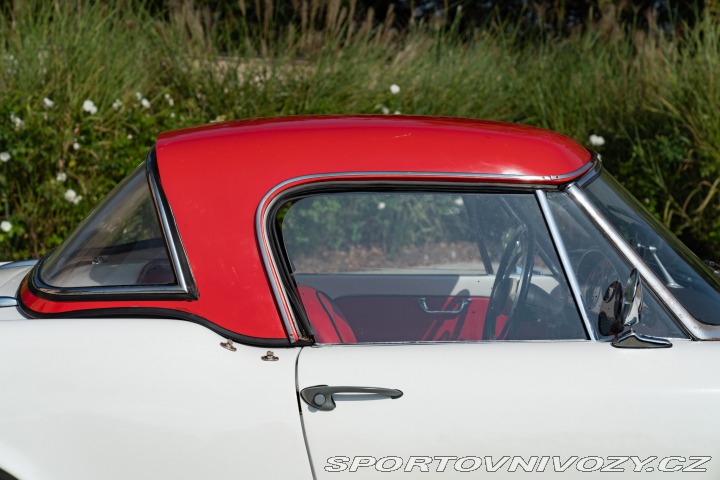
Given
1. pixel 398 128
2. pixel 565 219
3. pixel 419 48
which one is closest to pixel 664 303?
pixel 565 219

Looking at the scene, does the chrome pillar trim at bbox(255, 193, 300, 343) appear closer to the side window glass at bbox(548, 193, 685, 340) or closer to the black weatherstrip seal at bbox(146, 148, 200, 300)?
the black weatherstrip seal at bbox(146, 148, 200, 300)

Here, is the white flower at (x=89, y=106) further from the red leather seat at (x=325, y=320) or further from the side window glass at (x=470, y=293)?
the red leather seat at (x=325, y=320)

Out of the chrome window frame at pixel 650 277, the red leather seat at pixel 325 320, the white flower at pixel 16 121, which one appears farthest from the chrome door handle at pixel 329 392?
the white flower at pixel 16 121

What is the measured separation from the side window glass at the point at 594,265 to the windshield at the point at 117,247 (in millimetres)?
1054

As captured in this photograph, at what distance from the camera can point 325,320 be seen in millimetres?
2664

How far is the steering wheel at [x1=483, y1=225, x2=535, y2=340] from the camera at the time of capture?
2549mm

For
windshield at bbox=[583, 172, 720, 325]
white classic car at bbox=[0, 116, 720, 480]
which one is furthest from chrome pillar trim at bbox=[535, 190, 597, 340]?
windshield at bbox=[583, 172, 720, 325]

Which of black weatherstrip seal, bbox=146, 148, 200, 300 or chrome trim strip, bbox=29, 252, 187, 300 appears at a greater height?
black weatherstrip seal, bbox=146, 148, 200, 300

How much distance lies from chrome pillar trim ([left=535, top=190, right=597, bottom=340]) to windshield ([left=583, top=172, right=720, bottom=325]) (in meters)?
0.13

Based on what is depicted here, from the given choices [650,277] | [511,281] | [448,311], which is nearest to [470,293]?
[448,311]

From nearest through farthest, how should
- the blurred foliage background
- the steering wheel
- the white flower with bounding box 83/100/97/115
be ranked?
the steering wheel → the white flower with bounding box 83/100/97/115 → the blurred foliage background

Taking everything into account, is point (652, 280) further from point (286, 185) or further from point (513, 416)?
point (286, 185)

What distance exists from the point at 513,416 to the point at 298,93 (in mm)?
4929

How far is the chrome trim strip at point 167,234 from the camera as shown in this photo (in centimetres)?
227
